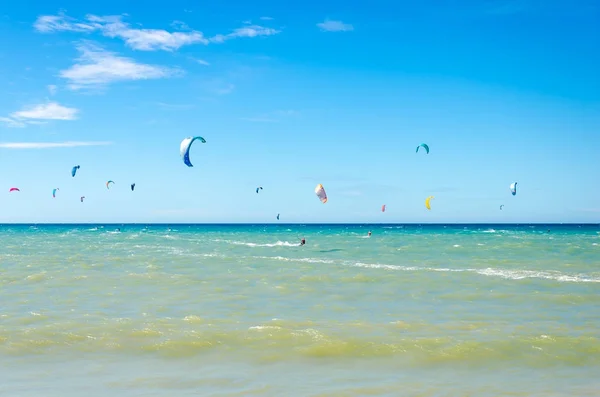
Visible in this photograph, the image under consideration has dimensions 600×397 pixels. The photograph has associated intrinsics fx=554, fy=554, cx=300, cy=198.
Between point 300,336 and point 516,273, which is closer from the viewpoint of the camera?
point 300,336

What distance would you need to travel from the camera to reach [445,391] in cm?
769

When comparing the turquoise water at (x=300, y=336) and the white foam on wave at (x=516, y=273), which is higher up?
the white foam on wave at (x=516, y=273)

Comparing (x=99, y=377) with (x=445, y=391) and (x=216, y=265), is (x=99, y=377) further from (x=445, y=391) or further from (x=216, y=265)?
(x=216, y=265)

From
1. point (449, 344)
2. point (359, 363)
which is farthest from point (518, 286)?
point (359, 363)

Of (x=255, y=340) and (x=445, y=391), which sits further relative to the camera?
(x=255, y=340)

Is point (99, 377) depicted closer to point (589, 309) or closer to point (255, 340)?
point (255, 340)

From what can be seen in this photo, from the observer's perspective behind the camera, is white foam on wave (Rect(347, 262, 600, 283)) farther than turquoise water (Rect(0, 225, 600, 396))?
Yes

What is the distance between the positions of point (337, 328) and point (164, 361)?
12.6ft

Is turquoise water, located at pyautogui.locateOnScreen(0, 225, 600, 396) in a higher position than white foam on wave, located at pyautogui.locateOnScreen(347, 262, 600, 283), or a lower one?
lower

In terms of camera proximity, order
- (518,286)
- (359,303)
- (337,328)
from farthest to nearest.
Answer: (518,286), (359,303), (337,328)

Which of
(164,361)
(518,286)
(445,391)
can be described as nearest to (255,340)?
(164,361)

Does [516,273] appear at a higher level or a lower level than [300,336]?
higher

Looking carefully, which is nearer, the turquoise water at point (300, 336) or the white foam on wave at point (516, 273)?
the turquoise water at point (300, 336)

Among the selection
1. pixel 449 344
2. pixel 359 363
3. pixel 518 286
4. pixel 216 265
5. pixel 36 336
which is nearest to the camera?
pixel 359 363
